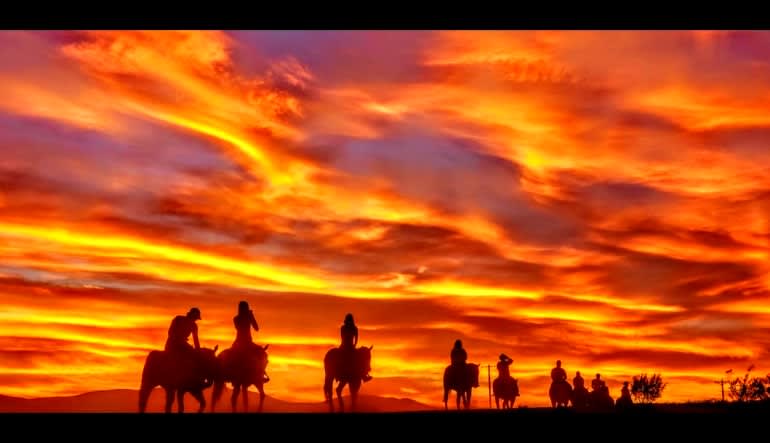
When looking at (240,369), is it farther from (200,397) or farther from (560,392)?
(560,392)

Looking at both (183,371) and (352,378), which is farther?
(352,378)

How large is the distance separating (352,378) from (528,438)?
16273mm

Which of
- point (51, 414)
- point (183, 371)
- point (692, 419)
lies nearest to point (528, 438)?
point (692, 419)

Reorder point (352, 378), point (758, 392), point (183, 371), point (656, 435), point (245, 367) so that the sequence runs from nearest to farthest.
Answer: point (656, 435), point (183, 371), point (245, 367), point (352, 378), point (758, 392)

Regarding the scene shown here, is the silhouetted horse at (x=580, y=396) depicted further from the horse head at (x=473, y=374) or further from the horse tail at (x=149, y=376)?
the horse tail at (x=149, y=376)

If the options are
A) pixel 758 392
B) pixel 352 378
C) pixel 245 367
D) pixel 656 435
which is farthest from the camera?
pixel 758 392

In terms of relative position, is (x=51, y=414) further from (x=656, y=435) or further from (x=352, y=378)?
(x=352, y=378)

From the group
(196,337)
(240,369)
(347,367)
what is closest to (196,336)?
(196,337)

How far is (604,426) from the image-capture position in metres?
15.3

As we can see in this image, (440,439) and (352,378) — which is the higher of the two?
(352,378)

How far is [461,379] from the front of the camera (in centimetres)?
3669

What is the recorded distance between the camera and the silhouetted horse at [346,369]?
31078 millimetres

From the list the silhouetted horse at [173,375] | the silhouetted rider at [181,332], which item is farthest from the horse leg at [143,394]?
the silhouetted rider at [181,332]

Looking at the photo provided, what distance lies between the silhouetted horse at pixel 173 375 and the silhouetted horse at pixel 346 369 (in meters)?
4.71
